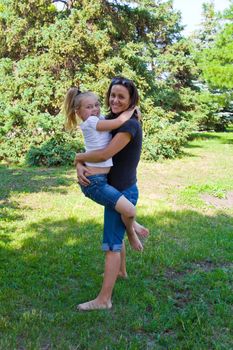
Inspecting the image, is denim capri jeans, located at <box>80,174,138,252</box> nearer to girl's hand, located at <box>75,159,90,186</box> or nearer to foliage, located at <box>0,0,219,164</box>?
girl's hand, located at <box>75,159,90,186</box>

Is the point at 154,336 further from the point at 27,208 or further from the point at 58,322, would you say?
the point at 27,208

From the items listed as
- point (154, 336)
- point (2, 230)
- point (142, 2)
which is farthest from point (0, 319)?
point (142, 2)

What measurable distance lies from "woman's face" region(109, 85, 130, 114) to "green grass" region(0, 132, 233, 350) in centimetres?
179

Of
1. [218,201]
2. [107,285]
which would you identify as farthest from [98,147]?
[218,201]

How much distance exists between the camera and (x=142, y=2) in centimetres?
1869

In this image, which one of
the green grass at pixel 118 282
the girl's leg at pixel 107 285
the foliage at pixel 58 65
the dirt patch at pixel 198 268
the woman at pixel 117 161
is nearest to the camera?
the green grass at pixel 118 282

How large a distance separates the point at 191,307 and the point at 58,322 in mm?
1222

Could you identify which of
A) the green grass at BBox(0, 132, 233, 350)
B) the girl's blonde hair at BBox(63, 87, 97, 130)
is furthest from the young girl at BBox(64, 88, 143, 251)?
the green grass at BBox(0, 132, 233, 350)

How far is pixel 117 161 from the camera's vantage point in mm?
3602

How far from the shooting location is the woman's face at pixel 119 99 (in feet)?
11.5

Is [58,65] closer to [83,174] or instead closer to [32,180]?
[32,180]

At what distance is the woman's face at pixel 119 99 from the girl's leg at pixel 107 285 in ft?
4.17

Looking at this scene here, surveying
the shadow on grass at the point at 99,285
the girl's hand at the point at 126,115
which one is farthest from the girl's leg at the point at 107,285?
the girl's hand at the point at 126,115

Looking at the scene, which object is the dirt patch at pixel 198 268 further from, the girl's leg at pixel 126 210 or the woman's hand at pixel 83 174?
the woman's hand at pixel 83 174
